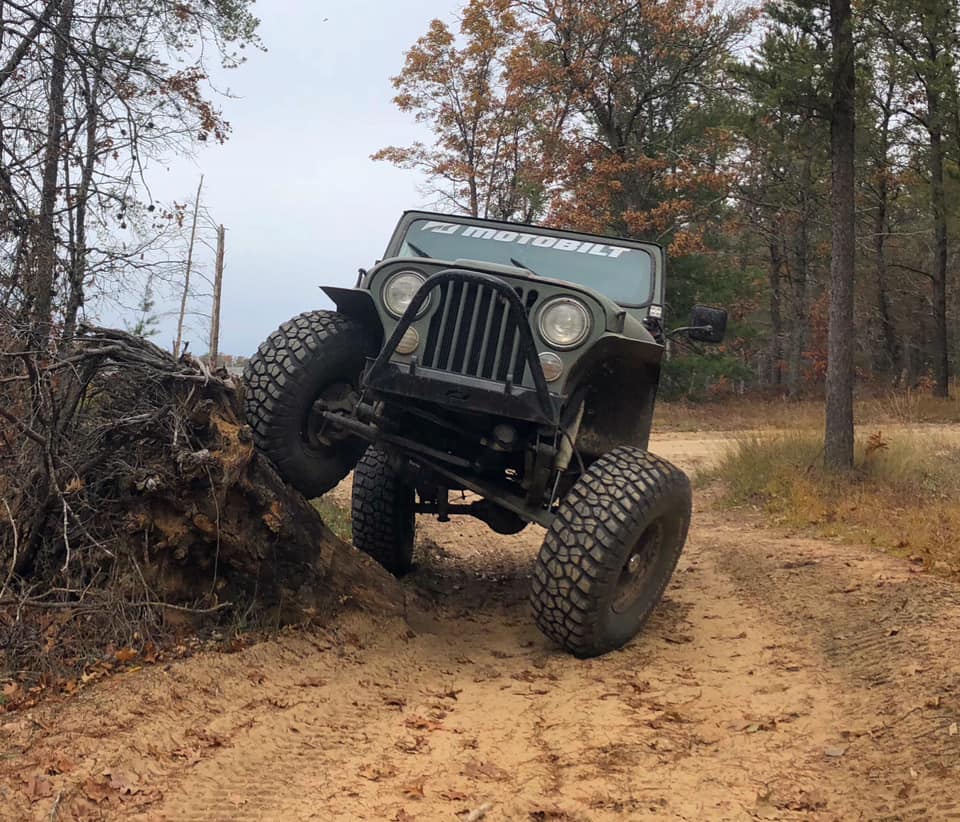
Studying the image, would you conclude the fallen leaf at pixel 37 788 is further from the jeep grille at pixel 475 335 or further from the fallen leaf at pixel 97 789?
the jeep grille at pixel 475 335

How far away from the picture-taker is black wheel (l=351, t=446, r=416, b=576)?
18.7 ft

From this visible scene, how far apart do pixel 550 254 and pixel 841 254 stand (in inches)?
209

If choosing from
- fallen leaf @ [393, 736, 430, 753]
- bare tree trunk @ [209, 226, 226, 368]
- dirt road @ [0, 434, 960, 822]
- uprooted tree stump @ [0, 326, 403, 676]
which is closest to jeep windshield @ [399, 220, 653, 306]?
uprooted tree stump @ [0, 326, 403, 676]

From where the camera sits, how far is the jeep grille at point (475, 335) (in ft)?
13.0

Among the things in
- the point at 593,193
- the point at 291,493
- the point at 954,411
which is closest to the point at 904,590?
the point at 291,493

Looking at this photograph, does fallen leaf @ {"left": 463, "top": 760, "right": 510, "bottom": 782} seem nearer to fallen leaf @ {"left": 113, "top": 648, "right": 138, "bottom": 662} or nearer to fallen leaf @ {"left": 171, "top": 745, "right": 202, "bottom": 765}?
fallen leaf @ {"left": 171, "top": 745, "right": 202, "bottom": 765}

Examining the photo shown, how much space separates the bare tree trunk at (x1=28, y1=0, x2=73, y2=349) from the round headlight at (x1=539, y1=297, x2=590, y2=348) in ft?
7.14

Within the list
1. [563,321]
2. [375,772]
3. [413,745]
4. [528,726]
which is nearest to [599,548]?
[528,726]

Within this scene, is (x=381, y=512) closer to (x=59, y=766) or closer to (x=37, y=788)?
(x=59, y=766)

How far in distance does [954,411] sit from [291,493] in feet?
61.1

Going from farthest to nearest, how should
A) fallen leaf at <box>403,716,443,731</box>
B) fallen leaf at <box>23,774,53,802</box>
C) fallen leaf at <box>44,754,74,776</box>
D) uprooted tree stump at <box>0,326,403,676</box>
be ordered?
uprooted tree stump at <box>0,326,403,676</box>, fallen leaf at <box>403,716,443,731</box>, fallen leaf at <box>44,754,74,776</box>, fallen leaf at <box>23,774,53,802</box>

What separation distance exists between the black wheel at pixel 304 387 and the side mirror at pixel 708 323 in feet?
6.17

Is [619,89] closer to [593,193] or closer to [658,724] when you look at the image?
[593,193]

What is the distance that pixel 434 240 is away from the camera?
5.63m
